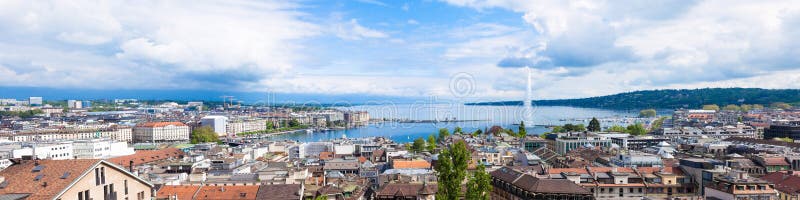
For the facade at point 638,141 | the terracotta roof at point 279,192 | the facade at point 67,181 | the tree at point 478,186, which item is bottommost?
the facade at point 638,141

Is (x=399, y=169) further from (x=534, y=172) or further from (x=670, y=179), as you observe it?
(x=670, y=179)

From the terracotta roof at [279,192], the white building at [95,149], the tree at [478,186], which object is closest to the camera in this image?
the tree at [478,186]

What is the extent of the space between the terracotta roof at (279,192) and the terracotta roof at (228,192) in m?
0.36

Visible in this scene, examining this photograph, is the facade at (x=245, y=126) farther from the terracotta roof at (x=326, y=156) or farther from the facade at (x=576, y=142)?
the facade at (x=576, y=142)

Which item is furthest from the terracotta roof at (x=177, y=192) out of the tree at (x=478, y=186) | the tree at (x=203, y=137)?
the tree at (x=203, y=137)

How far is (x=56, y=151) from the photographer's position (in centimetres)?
4678

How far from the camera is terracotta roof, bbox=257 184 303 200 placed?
19438mm

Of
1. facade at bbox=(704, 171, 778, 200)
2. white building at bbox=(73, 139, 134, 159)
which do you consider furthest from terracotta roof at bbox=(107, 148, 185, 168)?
facade at bbox=(704, 171, 778, 200)

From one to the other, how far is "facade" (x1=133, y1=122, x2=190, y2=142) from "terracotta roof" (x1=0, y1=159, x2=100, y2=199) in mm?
82112

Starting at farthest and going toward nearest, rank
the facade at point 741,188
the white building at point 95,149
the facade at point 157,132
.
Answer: the facade at point 157,132
the white building at point 95,149
the facade at point 741,188

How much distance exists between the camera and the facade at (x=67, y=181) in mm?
9562

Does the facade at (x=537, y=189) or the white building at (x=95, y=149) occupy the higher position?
the facade at (x=537, y=189)

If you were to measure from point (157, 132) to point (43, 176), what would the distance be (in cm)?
8535

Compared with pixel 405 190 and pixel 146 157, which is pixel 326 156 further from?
pixel 405 190
